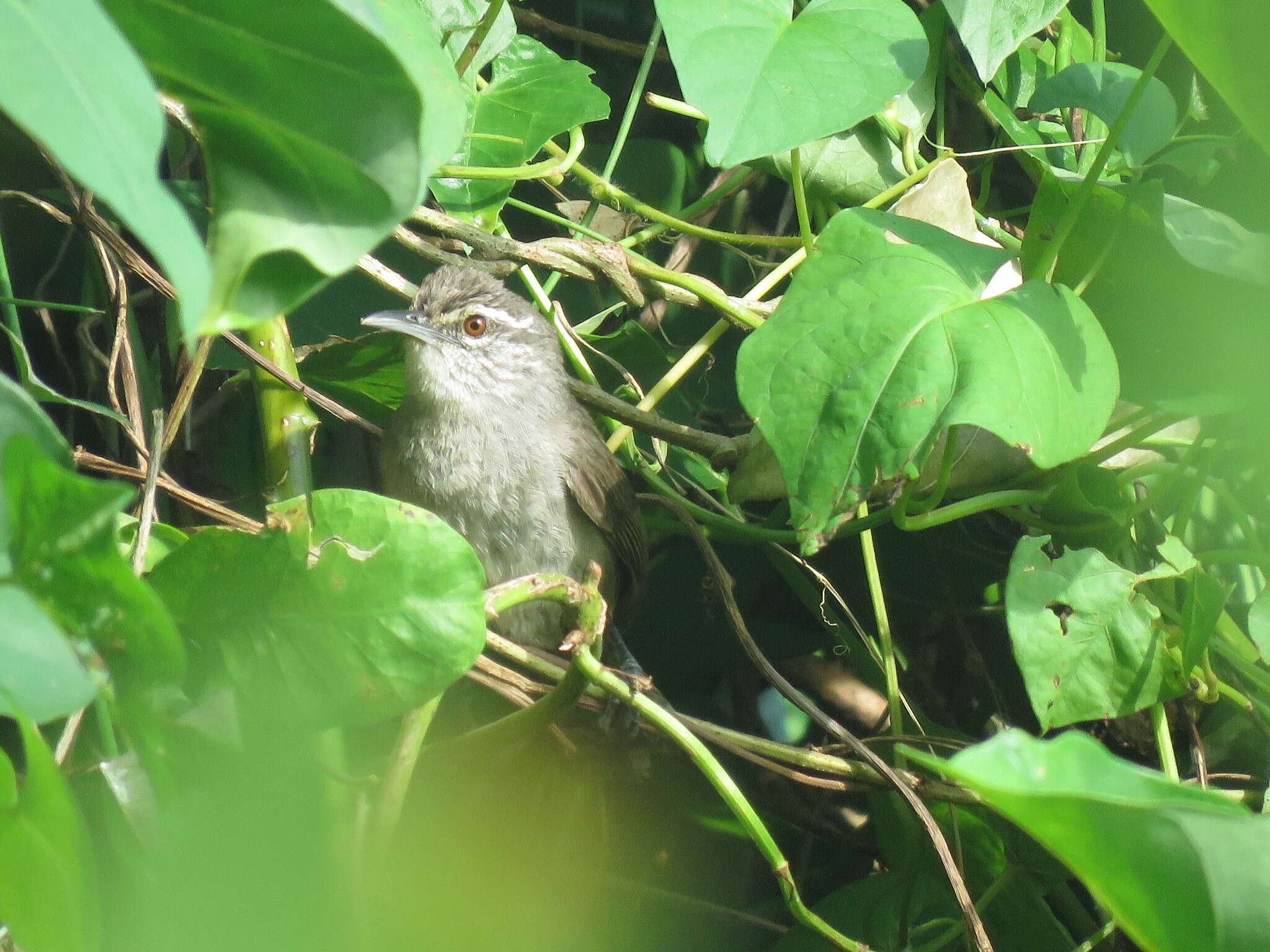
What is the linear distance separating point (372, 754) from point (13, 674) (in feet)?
3.94

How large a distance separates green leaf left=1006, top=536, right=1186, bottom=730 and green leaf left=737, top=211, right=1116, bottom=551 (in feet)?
1.39

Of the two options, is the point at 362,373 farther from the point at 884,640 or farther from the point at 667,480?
the point at 884,640

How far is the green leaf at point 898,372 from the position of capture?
1.89 metres

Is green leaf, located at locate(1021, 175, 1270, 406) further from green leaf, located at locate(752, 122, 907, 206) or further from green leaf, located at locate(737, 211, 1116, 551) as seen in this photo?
green leaf, located at locate(752, 122, 907, 206)

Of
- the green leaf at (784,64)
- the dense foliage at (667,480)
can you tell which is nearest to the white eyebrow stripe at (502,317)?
the dense foliage at (667,480)

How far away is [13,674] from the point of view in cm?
118

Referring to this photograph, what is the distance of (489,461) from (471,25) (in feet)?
4.01

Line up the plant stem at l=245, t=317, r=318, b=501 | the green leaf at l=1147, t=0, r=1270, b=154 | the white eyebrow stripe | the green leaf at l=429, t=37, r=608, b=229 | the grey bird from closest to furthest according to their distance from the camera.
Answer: the green leaf at l=1147, t=0, r=1270, b=154
the plant stem at l=245, t=317, r=318, b=501
the green leaf at l=429, t=37, r=608, b=229
the grey bird
the white eyebrow stripe

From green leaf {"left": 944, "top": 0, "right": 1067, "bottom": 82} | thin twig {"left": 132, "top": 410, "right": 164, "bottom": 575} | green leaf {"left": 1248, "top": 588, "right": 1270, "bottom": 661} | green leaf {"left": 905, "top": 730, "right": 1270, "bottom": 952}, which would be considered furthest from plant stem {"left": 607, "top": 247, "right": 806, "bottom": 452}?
green leaf {"left": 905, "top": 730, "right": 1270, "bottom": 952}

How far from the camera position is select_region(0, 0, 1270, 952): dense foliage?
1.06 metres

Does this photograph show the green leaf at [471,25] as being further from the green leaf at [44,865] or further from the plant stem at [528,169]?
the green leaf at [44,865]

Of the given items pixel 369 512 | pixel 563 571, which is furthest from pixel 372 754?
pixel 563 571

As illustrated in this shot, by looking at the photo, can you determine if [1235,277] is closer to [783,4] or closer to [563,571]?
[783,4]

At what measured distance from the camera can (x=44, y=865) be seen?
47.9 inches
